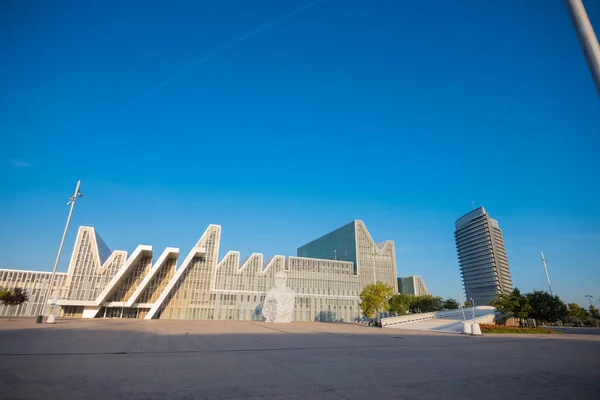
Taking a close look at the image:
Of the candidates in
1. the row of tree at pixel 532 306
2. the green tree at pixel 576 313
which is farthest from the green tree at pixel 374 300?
the green tree at pixel 576 313

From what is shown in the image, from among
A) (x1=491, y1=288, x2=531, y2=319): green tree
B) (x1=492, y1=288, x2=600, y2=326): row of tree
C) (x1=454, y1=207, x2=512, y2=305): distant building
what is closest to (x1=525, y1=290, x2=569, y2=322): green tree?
(x1=492, y1=288, x2=600, y2=326): row of tree

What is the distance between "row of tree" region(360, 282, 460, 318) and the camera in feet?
163

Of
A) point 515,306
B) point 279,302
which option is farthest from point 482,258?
point 279,302

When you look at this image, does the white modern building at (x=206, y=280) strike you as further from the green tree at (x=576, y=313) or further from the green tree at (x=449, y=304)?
the green tree at (x=576, y=313)

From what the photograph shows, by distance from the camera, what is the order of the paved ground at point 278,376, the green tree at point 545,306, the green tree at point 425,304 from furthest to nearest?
the green tree at point 425,304, the green tree at point 545,306, the paved ground at point 278,376

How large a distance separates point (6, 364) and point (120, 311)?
183 feet

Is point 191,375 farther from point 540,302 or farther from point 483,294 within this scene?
point 483,294

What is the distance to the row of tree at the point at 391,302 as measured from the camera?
49.8 m

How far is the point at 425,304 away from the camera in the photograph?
69.8 meters

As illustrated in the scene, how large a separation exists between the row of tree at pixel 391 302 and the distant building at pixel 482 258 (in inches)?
2316

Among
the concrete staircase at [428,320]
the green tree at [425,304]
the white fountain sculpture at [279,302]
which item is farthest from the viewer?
the green tree at [425,304]

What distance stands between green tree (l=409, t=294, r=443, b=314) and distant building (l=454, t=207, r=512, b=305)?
69233 mm

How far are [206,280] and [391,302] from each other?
1556 inches

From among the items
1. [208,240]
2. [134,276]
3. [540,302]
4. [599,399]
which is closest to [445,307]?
[540,302]
